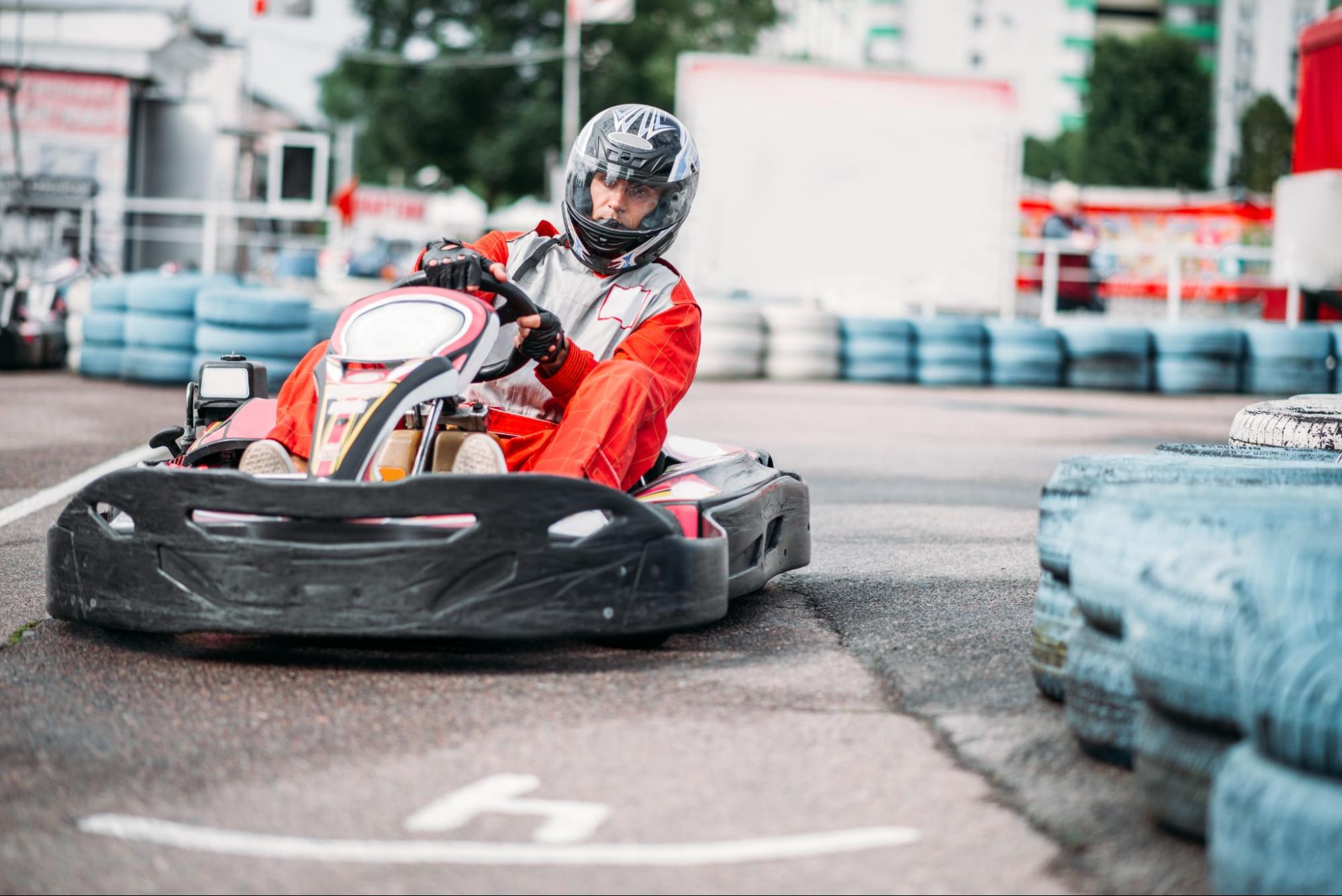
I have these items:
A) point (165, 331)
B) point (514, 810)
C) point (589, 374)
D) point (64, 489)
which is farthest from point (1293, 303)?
point (514, 810)

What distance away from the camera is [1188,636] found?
2.41m

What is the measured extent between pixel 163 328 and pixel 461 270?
8.75 m

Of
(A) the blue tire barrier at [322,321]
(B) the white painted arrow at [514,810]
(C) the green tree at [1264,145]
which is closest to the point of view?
(B) the white painted arrow at [514,810]

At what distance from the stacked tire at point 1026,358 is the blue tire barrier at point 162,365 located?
7.37 metres

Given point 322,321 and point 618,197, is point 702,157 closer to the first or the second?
point 322,321

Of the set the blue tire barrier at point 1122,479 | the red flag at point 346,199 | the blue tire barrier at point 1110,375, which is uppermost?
the red flag at point 346,199

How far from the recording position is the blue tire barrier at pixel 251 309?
1155cm

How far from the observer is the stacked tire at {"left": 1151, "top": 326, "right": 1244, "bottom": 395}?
15.0 m

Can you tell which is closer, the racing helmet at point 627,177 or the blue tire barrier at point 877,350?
the racing helmet at point 627,177

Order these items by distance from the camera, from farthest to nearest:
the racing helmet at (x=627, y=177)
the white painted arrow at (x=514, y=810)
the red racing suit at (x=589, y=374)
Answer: the racing helmet at (x=627, y=177) → the red racing suit at (x=589, y=374) → the white painted arrow at (x=514, y=810)

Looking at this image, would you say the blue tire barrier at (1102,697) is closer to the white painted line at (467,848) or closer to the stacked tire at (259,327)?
the white painted line at (467,848)

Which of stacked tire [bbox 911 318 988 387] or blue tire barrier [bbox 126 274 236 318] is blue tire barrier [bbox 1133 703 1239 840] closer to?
blue tire barrier [bbox 126 274 236 318]

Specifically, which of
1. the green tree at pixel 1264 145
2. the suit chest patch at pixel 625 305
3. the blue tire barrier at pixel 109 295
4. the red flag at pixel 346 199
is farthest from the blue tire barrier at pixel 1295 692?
the green tree at pixel 1264 145

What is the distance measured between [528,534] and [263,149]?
31.7 metres
